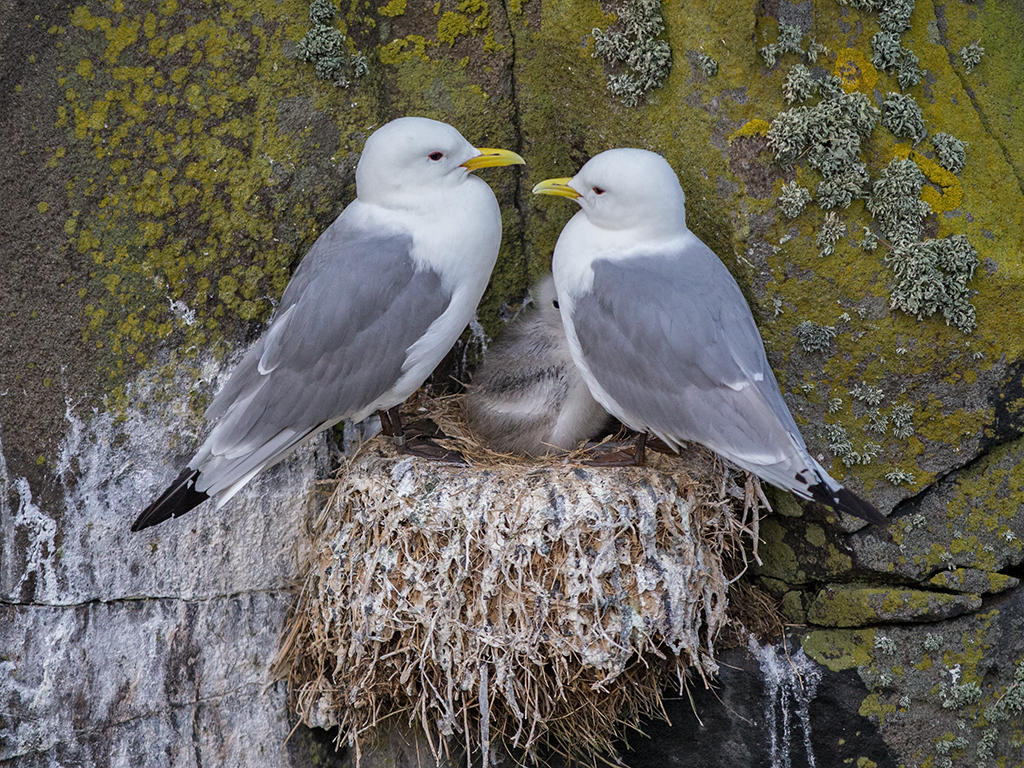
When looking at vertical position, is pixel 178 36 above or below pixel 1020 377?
above

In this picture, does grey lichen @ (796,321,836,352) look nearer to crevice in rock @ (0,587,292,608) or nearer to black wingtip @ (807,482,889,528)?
black wingtip @ (807,482,889,528)

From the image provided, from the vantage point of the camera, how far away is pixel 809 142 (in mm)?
2666

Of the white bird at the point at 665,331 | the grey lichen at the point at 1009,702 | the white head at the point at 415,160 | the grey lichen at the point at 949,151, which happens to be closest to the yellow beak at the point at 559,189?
the white bird at the point at 665,331

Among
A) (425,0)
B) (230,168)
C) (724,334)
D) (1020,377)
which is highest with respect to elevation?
(425,0)

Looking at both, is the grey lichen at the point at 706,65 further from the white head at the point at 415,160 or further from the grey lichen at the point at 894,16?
the white head at the point at 415,160

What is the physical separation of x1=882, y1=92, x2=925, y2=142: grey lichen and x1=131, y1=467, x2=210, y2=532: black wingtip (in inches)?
83.6

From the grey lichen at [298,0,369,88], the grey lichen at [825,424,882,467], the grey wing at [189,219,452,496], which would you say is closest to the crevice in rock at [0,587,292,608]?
the grey wing at [189,219,452,496]

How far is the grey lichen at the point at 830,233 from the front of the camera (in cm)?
268

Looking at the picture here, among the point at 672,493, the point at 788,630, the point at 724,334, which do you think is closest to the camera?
the point at 724,334

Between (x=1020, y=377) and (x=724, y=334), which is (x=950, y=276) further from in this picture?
(x=724, y=334)

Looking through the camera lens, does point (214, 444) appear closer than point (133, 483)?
Yes

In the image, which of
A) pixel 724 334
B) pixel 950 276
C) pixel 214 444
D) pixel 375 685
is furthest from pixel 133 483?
pixel 950 276

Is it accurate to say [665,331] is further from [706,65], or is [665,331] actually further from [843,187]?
[706,65]

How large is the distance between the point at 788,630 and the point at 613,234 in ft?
4.41
